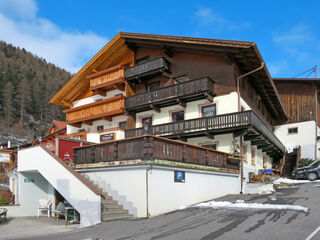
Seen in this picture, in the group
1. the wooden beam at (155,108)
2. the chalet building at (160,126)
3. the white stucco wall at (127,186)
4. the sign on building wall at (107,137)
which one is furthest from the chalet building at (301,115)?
the white stucco wall at (127,186)

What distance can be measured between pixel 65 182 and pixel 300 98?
28.7 meters

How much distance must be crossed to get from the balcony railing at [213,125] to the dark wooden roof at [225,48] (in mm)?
3782

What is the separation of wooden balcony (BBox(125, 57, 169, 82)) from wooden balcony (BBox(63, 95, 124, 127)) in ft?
6.63

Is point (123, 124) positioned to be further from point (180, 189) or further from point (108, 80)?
point (180, 189)

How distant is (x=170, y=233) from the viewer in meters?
8.44

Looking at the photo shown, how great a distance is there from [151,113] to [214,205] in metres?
12.8

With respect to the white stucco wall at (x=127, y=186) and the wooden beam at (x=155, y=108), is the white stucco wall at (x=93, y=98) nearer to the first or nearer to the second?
the wooden beam at (x=155, y=108)

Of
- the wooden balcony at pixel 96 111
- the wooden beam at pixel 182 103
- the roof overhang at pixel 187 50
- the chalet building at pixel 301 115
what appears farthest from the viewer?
the chalet building at pixel 301 115

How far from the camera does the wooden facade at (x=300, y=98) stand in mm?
31906

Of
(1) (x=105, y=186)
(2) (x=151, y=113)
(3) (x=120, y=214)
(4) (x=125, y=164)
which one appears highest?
(2) (x=151, y=113)

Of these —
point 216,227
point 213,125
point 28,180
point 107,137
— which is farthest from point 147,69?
point 216,227

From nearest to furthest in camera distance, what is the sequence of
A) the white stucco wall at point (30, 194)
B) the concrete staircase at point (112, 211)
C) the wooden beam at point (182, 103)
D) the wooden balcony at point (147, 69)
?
the concrete staircase at point (112, 211) → the white stucco wall at point (30, 194) → the wooden beam at point (182, 103) → the wooden balcony at point (147, 69)

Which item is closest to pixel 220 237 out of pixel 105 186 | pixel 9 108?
pixel 105 186

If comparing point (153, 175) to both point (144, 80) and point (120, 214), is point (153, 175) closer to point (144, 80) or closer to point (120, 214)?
point (120, 214)
